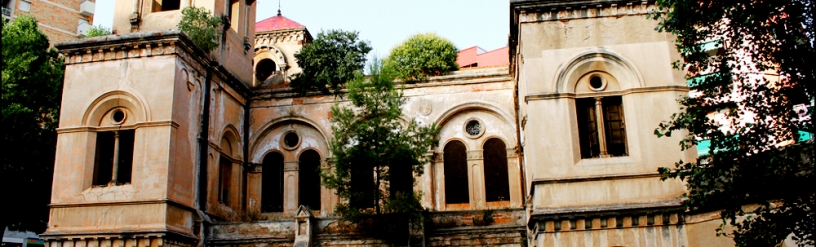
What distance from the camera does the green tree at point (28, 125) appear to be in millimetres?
21172

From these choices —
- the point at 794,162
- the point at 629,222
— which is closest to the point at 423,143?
the point at 629,222

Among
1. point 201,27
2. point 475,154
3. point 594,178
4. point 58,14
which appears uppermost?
point 58,14

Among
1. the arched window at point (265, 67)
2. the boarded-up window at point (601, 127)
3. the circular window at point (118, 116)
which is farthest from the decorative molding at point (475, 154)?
the arched window at point (265, 67)

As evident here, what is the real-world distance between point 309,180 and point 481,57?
66.8 ft

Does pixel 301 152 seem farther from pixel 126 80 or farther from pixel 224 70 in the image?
pixel 126 80

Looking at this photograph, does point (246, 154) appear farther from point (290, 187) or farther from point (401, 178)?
point (401, 178)

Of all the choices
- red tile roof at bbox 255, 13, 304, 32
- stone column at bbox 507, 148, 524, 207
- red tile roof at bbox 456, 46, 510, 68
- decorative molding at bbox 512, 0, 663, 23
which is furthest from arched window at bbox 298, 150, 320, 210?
red tile roof at bbox 456, 46, 510, 68

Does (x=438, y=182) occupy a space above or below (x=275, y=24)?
below

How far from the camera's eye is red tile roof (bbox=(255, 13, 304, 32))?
3585cm

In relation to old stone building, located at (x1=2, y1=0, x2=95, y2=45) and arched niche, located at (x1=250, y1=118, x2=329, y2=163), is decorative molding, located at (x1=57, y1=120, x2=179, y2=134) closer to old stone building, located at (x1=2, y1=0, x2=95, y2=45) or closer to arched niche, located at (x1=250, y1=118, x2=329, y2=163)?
arched niche, located at (x1=250, y1=118, x2=329, y2=163)

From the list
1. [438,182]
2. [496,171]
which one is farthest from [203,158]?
[496,171]

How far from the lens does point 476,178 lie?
22297 mm

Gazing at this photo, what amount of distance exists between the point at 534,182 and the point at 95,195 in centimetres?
1066

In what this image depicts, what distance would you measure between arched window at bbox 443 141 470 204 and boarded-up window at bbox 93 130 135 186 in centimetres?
892
